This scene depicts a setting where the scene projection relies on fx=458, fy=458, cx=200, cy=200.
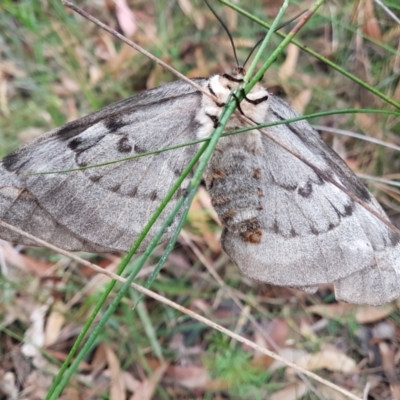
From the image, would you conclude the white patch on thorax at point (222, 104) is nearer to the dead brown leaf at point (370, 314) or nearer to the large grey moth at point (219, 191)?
the large grey moth at point (219, 191)

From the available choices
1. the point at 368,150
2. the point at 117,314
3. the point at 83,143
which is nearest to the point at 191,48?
the point at 368,150

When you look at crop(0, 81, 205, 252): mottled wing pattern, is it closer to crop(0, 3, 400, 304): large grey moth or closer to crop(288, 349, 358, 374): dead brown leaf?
crop(0, 3, 400, 304): large grey moth

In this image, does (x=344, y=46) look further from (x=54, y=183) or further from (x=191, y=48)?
(x=54, y=183)

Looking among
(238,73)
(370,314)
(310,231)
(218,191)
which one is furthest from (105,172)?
(370,314)

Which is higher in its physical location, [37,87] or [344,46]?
[344,46]

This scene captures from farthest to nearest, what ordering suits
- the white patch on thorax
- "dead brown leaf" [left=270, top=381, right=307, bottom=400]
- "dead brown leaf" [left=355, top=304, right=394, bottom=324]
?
"dead brown leaf" [left=355, top=304, right=394, bottom=324]
"dead brown leaf" [left=270, top=381, right=307, bottom=400]
the white patch on thorax

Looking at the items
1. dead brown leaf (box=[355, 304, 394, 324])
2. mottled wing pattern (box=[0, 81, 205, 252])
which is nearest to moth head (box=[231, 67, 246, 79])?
mottled wing pattern (box=[0, 81, 205, 252])
